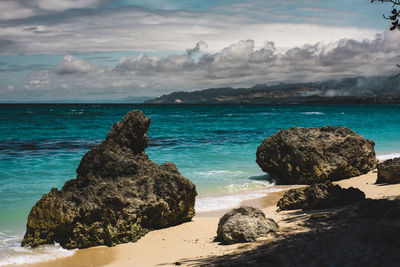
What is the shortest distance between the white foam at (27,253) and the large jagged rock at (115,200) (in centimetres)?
14

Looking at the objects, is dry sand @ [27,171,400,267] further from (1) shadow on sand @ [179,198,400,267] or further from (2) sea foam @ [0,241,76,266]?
(1) shadow on sand @ [179,198,400,267]

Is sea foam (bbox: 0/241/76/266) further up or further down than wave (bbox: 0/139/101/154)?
further down

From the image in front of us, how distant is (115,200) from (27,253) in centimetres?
193

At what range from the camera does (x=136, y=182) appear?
840cm

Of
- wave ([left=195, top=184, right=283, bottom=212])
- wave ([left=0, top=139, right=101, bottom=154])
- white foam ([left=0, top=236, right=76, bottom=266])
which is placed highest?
wave ([left=0, top=139, right=101, bottom=154])

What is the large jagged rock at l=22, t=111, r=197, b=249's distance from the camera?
7.47 metres

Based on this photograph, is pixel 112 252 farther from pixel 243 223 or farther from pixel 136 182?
pixel 243 223

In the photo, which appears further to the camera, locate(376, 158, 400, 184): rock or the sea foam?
locate(376, 158, 400, 184): rock

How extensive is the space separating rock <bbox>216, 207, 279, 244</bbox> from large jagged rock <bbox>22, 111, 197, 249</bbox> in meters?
1.92

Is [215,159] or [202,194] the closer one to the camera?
[202,194]

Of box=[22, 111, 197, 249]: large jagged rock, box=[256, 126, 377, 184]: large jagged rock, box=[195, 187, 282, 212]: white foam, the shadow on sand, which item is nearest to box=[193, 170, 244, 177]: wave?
box=[256, 126, 377, 184]: large jagged rock

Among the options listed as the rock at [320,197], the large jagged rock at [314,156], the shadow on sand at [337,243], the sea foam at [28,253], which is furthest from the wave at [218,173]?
the sea foam at [28,253]

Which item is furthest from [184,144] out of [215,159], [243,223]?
[243,223]

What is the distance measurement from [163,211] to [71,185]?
2.09 m
